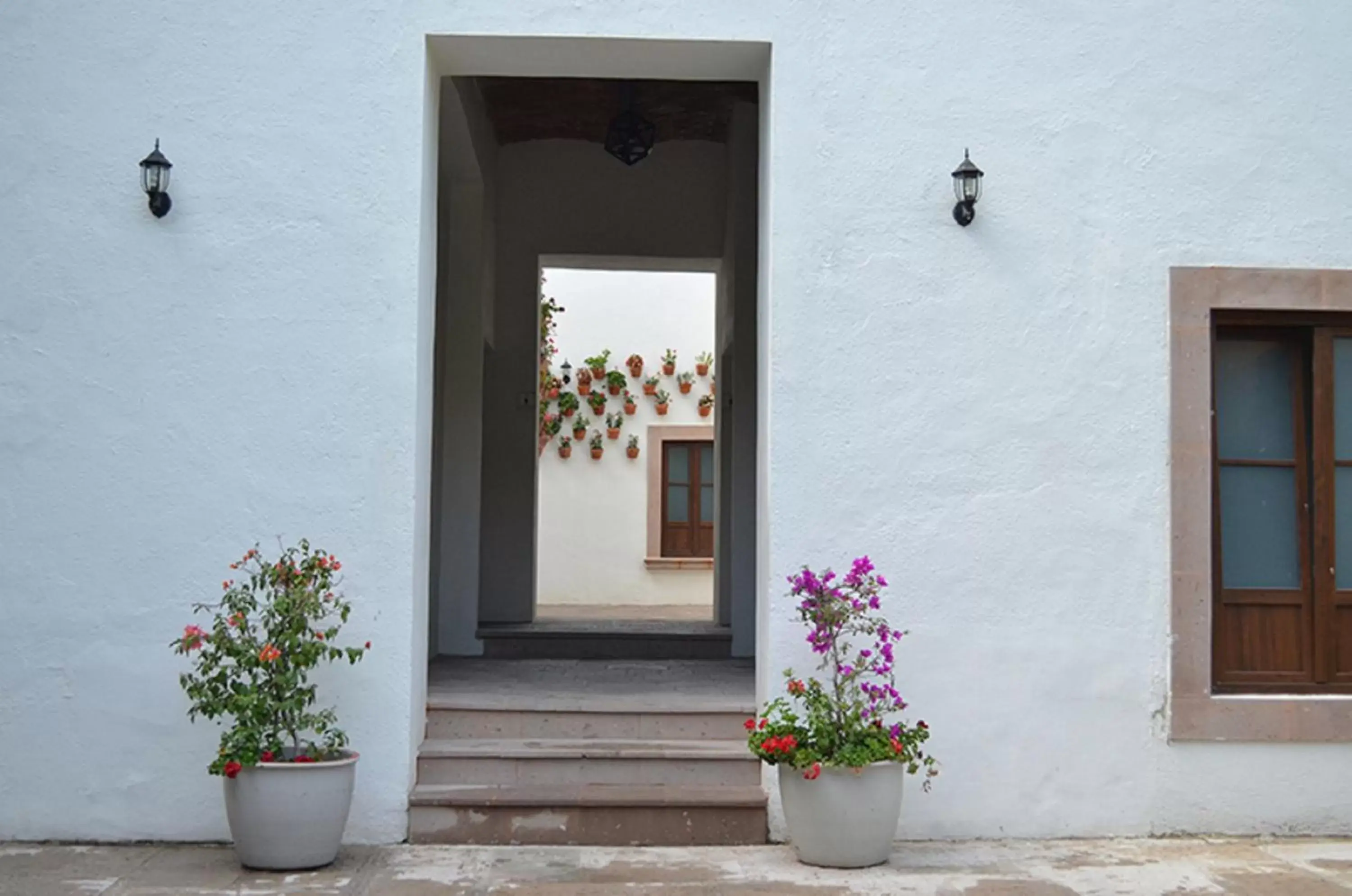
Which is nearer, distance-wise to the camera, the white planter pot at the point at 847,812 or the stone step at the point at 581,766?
the white planter pot at the point at 847,812

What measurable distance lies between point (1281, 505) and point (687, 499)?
34.0ft

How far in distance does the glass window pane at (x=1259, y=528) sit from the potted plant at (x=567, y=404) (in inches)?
410

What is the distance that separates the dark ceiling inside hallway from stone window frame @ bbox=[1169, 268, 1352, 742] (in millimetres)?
3182

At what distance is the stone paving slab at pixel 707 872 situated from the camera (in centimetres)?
502

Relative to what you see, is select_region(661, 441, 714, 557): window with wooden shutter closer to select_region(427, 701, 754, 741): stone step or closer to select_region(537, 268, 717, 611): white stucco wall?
select_region(537, 268, 717, 611): white stucco wall

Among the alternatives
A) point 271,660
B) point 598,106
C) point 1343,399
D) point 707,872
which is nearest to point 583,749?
point 707,872

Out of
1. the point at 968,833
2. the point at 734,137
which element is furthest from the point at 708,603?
the point at 968,833

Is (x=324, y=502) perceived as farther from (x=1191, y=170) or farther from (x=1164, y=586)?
(x=1191, y=170)

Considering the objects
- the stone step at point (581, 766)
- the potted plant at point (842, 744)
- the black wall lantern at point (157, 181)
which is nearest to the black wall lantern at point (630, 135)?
the black wall lantern at point (157, 181)

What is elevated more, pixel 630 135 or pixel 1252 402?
pixel 630 135

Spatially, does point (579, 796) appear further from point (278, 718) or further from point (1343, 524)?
point (1343, 524)

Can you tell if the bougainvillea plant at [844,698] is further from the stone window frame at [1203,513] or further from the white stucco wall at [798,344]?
the stone window frame at [1203,513]

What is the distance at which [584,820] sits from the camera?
576 centimetres

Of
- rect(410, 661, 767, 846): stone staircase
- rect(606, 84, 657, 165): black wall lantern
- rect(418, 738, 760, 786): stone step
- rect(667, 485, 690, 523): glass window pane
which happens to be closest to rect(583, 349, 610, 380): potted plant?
rect(667, 485, 690, 523): glass window pane
